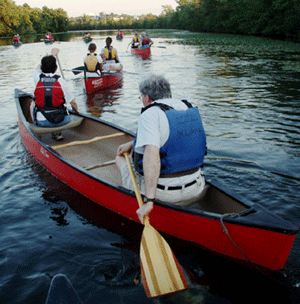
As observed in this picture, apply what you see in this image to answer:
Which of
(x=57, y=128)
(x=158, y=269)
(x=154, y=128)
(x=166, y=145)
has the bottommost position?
(x=158, y=269)

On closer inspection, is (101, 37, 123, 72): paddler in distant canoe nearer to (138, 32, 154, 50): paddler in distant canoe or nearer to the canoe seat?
the canoe seat

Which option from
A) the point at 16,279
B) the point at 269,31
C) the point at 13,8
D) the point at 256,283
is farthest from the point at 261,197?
the point at 13,8

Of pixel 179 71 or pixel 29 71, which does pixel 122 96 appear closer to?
pixel 179 71

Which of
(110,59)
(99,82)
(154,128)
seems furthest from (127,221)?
(110,59)

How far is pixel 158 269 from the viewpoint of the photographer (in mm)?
2863

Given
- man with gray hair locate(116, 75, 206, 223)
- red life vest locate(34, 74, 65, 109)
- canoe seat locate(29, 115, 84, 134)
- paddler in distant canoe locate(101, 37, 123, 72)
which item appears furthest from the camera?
paddler in distant canoe locate(101, 37, 123, 72)

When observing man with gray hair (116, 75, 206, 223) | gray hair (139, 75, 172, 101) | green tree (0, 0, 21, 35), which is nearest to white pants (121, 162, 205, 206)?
man with gray hair (116, 75, 206, 223)

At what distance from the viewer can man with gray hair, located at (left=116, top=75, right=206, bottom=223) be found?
2766 mm

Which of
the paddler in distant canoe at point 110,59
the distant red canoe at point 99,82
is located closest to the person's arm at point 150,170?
the distant red canoe at point 99,82

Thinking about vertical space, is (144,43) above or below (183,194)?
above

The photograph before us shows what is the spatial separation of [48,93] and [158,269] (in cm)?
395

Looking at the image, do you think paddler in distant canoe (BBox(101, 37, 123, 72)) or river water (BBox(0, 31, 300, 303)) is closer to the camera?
river water (BBox(0, 31, 300, 303))

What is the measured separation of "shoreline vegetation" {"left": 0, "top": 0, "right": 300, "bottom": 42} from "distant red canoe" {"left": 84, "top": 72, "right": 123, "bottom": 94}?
2192cm

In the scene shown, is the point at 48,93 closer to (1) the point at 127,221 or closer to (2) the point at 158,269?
(1) the point at 127,221
